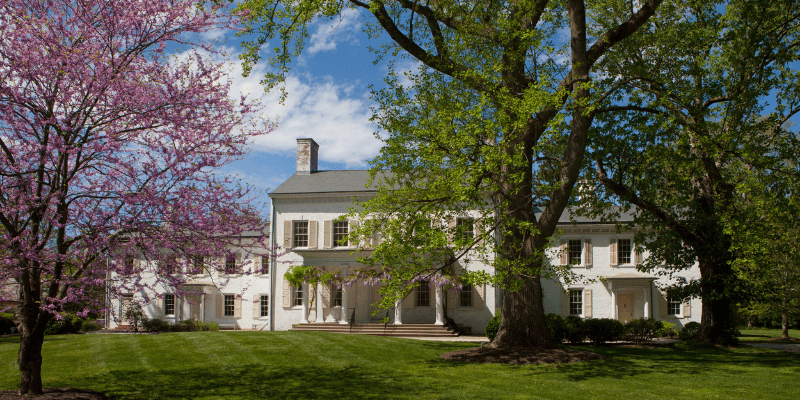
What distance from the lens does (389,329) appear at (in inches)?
973

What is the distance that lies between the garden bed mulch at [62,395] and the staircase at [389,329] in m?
15.6

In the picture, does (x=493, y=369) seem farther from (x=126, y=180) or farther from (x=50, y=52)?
(x=50, y=52)

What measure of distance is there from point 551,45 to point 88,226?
42.9 ft

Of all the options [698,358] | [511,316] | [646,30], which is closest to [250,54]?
[511,316]

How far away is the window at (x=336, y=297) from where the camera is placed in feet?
88.2

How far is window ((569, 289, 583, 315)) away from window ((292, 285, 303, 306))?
1363cm

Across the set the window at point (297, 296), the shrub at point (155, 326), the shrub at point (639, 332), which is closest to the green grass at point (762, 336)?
the shrub at point (639, 332)

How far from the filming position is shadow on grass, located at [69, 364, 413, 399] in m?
9.77

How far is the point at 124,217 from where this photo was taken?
316 inches

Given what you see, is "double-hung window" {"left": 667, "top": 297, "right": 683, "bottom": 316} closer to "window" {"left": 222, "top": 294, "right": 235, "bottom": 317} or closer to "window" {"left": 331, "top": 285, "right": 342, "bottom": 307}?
"window" {"left": 331, "top": 285, "right": 342, "bottom": 307}

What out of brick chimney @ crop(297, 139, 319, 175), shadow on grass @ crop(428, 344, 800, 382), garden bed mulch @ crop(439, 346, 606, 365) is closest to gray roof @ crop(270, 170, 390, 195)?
brick chimney @ crop(297, 139, 319, 175)

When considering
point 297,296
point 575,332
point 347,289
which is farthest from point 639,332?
point 297,296

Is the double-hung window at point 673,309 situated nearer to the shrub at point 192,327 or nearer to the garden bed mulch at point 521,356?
the garden bed mulch at point 521,356

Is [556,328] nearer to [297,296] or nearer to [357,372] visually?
[357,372]
